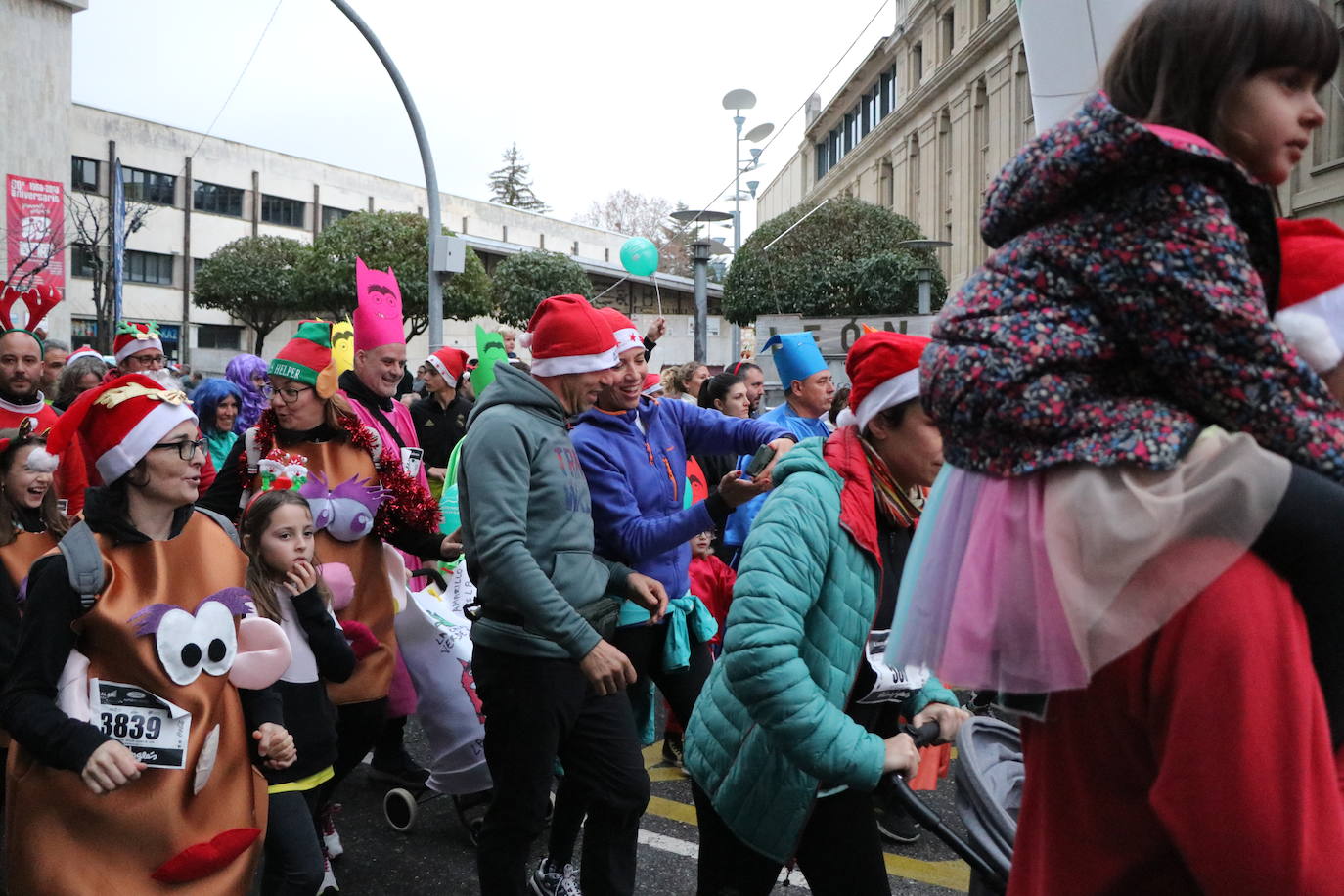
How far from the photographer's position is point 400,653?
478 cm

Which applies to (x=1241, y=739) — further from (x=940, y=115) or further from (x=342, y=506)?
(x=940, y=115)

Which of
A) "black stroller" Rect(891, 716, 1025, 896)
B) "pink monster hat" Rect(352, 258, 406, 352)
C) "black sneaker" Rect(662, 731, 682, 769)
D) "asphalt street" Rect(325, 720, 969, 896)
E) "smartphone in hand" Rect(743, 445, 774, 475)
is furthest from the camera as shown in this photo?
"black sneaker" Rect(662, 731, 682, 769)

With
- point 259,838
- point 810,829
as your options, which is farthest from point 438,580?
point 810,829

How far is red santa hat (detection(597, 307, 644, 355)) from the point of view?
3963 millimetres

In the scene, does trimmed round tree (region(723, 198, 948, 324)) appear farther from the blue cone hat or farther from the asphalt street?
the asphalt street

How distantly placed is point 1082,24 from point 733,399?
4386 millimetres

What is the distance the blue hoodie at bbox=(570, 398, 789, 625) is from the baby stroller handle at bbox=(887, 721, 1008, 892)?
1.42m

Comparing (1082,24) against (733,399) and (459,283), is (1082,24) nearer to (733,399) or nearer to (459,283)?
(733,399)

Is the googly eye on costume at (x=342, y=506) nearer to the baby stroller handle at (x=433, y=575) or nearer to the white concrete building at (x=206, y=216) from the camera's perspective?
the baby stroller handle at (x=433, y=575)

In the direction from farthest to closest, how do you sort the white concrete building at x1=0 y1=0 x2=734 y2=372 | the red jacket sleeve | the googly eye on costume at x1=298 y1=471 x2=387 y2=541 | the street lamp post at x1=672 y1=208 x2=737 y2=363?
1. the white concrete building at x1=0 y1=0 x2=734 y2=372
2. the street lamp post at x1=672 y1=208 x2=737 y2=363
3. the googly eye on costume at x1=298 y1=471 x2=387 y2=541
4. the red jacket sleeve

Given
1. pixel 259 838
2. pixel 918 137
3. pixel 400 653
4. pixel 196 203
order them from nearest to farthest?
pixel 259 838
pixel 400 653
pixel 918 137
pixel 196 203

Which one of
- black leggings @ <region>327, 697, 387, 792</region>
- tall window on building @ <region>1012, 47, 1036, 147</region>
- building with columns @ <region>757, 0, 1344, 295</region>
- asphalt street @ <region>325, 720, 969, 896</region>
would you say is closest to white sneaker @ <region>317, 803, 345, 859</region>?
asphalt street @ <region>325, 720, 969, 896</region>

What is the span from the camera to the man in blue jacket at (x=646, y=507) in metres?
3.94

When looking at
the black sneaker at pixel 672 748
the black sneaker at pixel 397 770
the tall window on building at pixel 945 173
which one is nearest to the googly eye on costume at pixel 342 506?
the black sneaker at pixel 397 770
